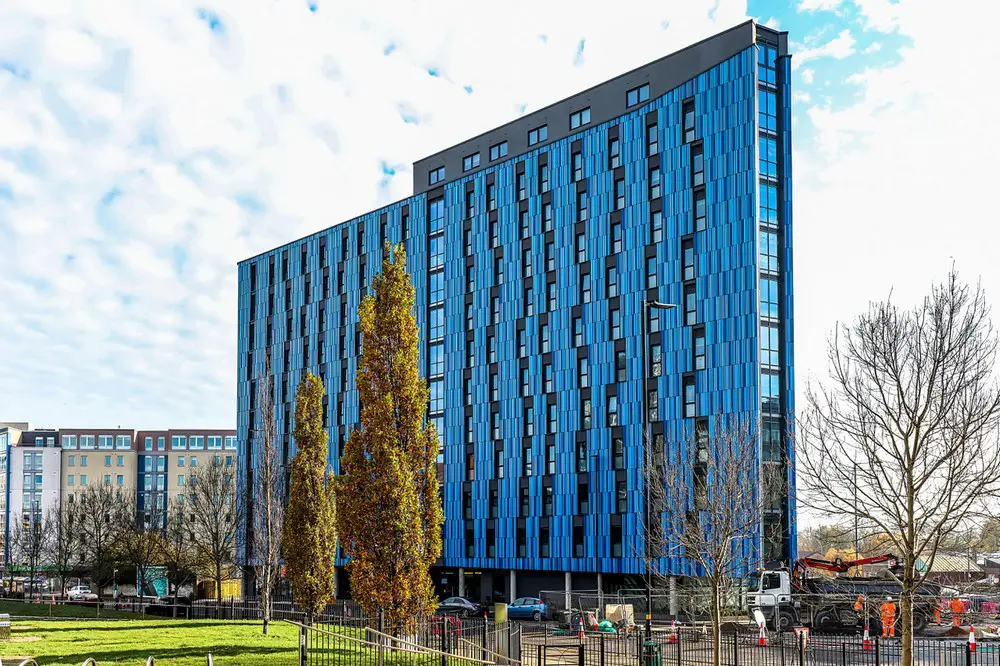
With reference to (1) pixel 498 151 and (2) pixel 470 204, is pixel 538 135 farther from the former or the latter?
(2) pixel 470 204

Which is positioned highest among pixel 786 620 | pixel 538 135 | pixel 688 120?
pixel 538 135

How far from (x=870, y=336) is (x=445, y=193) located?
5900cm

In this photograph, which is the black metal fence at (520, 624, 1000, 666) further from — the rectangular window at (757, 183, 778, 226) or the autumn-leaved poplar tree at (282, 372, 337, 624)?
the rectangular window at (757, 183, 778, 226)

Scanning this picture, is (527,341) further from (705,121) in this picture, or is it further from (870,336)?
(870,336)

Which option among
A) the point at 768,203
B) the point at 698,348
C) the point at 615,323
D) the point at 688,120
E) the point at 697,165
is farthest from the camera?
the point at 615,323

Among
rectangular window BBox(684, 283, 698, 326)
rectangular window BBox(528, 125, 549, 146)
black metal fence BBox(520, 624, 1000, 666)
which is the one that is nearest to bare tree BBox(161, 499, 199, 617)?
rectangular window BBox(528, 125, 549, 146)

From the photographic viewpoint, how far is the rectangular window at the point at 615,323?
203 feet

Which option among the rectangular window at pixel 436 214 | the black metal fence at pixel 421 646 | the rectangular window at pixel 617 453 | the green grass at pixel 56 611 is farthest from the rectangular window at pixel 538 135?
the black metal fence at pixel 421 646

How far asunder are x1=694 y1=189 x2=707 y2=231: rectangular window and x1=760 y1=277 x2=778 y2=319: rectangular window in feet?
15.6

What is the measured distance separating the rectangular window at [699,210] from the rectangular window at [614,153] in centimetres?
677

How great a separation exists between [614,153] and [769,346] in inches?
647

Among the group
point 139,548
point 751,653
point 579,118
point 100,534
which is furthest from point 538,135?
point 751,653

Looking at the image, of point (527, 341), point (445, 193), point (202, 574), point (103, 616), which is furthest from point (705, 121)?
point (202, 574)

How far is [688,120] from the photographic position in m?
59.7
